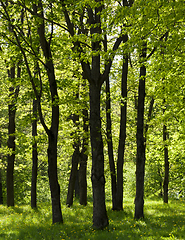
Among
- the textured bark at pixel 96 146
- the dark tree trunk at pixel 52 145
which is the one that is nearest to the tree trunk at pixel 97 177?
the textured bark at pixel 96 146

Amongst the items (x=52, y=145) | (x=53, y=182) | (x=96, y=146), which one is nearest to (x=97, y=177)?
(x=96, y=146)

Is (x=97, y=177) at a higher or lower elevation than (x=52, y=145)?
lower

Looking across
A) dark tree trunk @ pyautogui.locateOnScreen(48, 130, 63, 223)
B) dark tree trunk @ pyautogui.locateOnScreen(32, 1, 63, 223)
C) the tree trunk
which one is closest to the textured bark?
the tree trunk

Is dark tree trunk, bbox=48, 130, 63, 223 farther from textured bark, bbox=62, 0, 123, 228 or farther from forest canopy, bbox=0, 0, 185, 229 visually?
textured bark, bbox=62, 0, 123, 228

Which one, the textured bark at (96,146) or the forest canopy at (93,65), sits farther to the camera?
the textured bark at (96,146)

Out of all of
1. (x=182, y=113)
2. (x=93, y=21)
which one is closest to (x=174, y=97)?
(x=182, y=113)

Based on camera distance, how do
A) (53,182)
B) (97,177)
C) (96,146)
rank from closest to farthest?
1. (97,177)
2. (96,146)
3. (53,182)

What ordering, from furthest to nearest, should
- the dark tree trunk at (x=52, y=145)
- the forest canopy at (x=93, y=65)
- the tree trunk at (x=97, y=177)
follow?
1. the dark tree trunk at (x=52, y=145)
2. the tree trunk at (x=97, y=177)
3. the forest canopy at (x=93, y=65)

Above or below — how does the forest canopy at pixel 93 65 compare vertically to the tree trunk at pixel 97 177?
above

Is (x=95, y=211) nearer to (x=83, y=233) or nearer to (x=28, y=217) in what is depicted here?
(x=83, y=233)

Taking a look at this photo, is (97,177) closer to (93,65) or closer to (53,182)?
(53,182)

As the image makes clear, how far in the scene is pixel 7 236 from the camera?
8.44 metres

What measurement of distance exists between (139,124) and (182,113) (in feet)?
9.13

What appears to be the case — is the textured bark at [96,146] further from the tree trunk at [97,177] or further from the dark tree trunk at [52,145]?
the dark tree trunk at [52,145]
